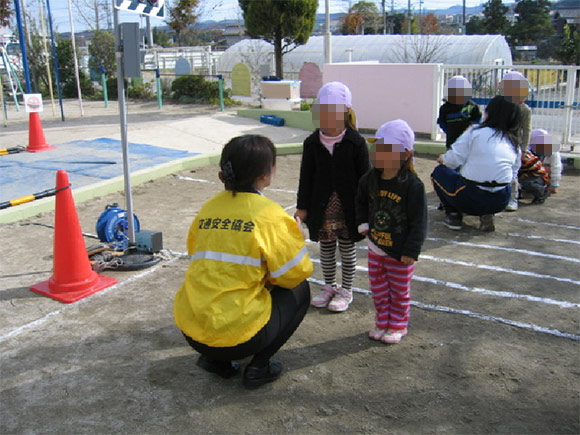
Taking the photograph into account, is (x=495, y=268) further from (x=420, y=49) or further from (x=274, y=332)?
(x=420, y=49)

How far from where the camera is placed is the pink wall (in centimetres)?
1145

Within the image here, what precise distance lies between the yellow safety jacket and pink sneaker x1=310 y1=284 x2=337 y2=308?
135cm

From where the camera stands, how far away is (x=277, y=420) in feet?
9.68

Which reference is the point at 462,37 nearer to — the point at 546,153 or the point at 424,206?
the point at 546,153

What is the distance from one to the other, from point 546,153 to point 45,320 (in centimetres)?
650

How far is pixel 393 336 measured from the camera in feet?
12.2

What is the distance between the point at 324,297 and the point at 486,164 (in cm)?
258

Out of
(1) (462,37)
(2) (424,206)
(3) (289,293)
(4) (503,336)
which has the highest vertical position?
(1) (462,37)

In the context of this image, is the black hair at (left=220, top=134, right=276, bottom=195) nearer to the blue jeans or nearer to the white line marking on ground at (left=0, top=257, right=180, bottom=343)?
the white line marking on ground at (left=0, top=257, right=180, bottom=343)

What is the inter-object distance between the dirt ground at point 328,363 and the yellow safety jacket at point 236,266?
0.49m

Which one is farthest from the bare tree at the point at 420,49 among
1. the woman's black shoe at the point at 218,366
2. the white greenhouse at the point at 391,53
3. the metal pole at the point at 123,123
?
the woman's black shoe at the point at 218,366

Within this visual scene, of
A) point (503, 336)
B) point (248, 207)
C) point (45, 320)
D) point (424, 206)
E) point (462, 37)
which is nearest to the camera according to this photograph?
point (248, 207)

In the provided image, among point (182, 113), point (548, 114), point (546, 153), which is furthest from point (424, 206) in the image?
point (182, 113)

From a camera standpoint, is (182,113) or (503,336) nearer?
(503,336)
